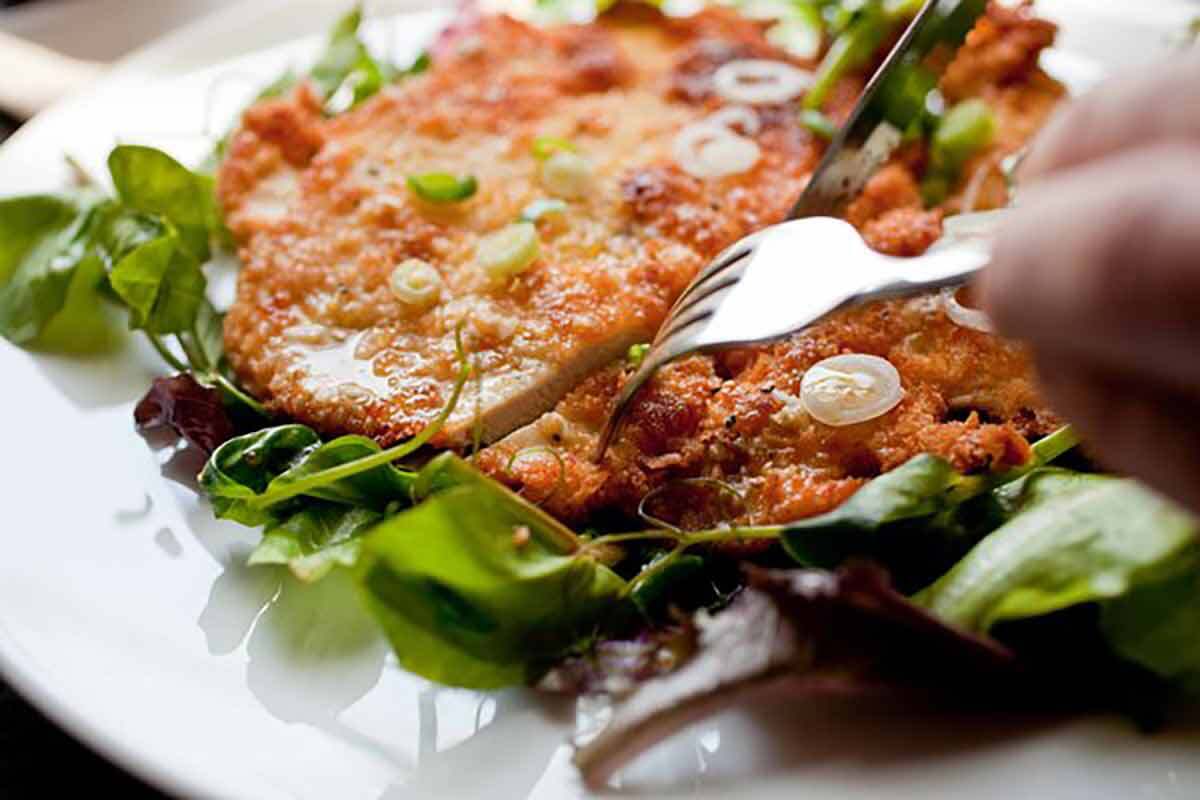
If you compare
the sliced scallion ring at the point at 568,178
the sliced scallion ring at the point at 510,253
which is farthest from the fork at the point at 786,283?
the sliced scallion ring at the point at 568,178

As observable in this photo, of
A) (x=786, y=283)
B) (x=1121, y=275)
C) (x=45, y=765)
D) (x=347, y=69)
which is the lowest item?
(x=45, y=765)

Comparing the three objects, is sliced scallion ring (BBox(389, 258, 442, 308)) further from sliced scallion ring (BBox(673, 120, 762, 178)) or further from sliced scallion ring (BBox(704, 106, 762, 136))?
sliced scallion ring (BBox(704, 106, 762, 136))

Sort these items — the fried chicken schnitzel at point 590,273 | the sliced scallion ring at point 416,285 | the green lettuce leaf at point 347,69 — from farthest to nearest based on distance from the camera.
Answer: the green lettuce leaf at point 347,69, the sliced scallion ring at point 416,285, the fried chicken schnitzel at point 590,273

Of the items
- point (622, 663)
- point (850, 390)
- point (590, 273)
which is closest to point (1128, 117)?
point (850, 390)

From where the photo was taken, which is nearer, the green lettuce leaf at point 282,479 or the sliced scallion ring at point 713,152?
the green lettuce leaf at point 282,479

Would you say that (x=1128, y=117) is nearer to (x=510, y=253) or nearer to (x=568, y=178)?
(x=510, y=253)

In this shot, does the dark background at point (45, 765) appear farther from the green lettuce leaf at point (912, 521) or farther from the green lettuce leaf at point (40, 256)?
the green lettuce leaf at point (912, 521)

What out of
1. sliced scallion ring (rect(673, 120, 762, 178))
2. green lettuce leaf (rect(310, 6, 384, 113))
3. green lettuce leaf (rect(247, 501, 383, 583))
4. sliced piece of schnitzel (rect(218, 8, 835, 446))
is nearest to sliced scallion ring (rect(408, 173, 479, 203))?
sliced piece of schnitzel (rect(218, 8, 835, 446))
